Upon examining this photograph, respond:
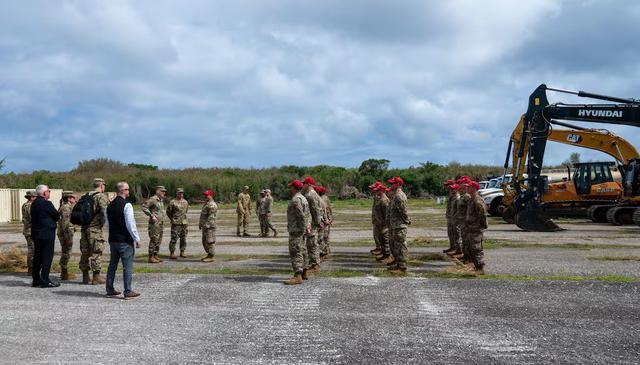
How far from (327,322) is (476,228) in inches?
188

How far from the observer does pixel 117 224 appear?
362 inches

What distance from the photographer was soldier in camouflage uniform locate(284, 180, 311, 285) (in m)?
10.3

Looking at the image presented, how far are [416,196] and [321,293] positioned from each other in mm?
49161

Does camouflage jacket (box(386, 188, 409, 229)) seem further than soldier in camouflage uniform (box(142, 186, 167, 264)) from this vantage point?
No

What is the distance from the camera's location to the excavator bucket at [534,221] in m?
20.6

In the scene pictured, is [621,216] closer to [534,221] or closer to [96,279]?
[534,221]

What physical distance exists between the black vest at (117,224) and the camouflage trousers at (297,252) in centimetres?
283

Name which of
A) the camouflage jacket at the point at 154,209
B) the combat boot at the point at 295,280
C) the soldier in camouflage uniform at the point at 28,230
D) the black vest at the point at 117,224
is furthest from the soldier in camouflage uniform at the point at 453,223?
the soldier in camouflage uniform at the point at 28,230

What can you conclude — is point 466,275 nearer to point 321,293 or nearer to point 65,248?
point 321,293

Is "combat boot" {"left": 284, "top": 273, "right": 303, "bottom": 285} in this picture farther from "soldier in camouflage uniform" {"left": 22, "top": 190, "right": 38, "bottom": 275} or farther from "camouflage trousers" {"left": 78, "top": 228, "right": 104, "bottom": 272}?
"soldier in camouflage uniform" {"left": 22, "top": 190, "right": 38, "bottom": 275}

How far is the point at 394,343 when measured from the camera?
6.57 meters

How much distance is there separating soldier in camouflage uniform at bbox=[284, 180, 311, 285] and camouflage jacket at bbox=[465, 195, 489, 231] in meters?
3.23

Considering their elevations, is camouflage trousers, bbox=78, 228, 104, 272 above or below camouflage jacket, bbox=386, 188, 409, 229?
below

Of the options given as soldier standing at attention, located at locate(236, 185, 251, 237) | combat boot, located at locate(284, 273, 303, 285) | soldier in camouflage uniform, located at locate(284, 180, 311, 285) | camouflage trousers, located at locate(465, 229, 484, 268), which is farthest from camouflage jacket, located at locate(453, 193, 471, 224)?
soldier standing at attention, located at locate(236, 185, 251, 237)
